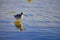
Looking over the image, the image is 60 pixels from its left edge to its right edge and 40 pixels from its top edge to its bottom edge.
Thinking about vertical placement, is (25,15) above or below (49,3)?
below

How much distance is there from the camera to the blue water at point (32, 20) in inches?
74.7

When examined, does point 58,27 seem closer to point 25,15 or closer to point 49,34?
point 49,34

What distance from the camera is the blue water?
1.90 m

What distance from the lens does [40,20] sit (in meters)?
1.94

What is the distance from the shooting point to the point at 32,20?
1.93 meters

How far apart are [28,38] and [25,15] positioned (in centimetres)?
30

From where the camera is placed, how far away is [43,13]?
6.38 feet

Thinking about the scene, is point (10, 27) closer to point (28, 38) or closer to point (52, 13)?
point (28, 38)

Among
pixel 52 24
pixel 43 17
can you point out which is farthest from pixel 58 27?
pixel 43 17

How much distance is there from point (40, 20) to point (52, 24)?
16cm

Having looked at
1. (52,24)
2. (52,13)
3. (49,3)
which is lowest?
(52,24)

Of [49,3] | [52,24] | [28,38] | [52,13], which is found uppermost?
[49,3]

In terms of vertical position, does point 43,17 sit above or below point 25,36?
above

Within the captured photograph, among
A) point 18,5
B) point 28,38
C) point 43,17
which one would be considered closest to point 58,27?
point 43,17
